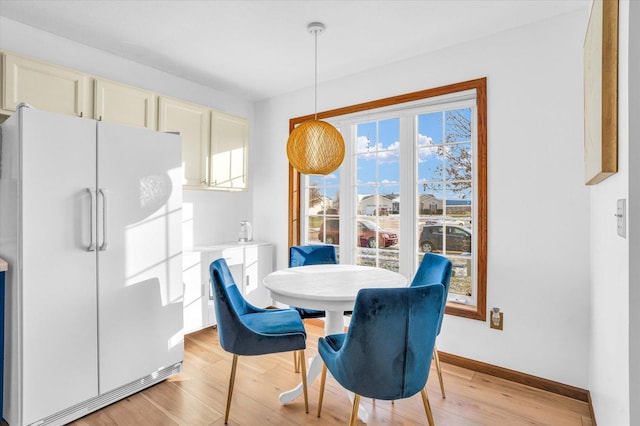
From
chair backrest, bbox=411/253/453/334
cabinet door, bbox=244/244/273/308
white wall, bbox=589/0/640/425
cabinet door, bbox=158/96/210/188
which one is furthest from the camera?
A: cabinet door, bbox=244/244/273/308

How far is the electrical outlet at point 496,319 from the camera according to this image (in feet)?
8.19

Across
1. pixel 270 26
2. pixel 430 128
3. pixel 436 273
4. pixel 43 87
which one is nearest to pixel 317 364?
pixel 436 273

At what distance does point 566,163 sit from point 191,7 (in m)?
2.60

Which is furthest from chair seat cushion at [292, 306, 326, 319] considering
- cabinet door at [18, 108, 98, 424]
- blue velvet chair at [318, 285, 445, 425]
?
cabinet door at [18, 108, 98, 424]

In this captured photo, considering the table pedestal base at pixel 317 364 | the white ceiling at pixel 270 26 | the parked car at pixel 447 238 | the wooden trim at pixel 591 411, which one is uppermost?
the white ceiling at pixel 270 26

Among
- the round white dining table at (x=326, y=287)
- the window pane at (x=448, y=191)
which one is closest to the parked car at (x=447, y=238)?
the window pane at (x=448, y=191)

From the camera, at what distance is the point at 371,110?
3.21 meters

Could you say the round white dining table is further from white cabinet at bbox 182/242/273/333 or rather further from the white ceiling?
the white ceiling

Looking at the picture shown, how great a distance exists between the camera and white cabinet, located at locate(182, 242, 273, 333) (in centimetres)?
308

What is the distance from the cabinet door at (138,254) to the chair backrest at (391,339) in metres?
1.50

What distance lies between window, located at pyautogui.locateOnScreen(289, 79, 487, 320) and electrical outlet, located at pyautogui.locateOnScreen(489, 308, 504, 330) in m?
0.07

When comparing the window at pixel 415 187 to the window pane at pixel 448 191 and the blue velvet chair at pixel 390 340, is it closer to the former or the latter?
the window pane at pixel 448 191

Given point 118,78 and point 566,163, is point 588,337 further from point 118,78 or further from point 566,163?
point 118,78

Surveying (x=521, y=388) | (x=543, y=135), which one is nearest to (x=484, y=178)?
(x=543, y=135)
